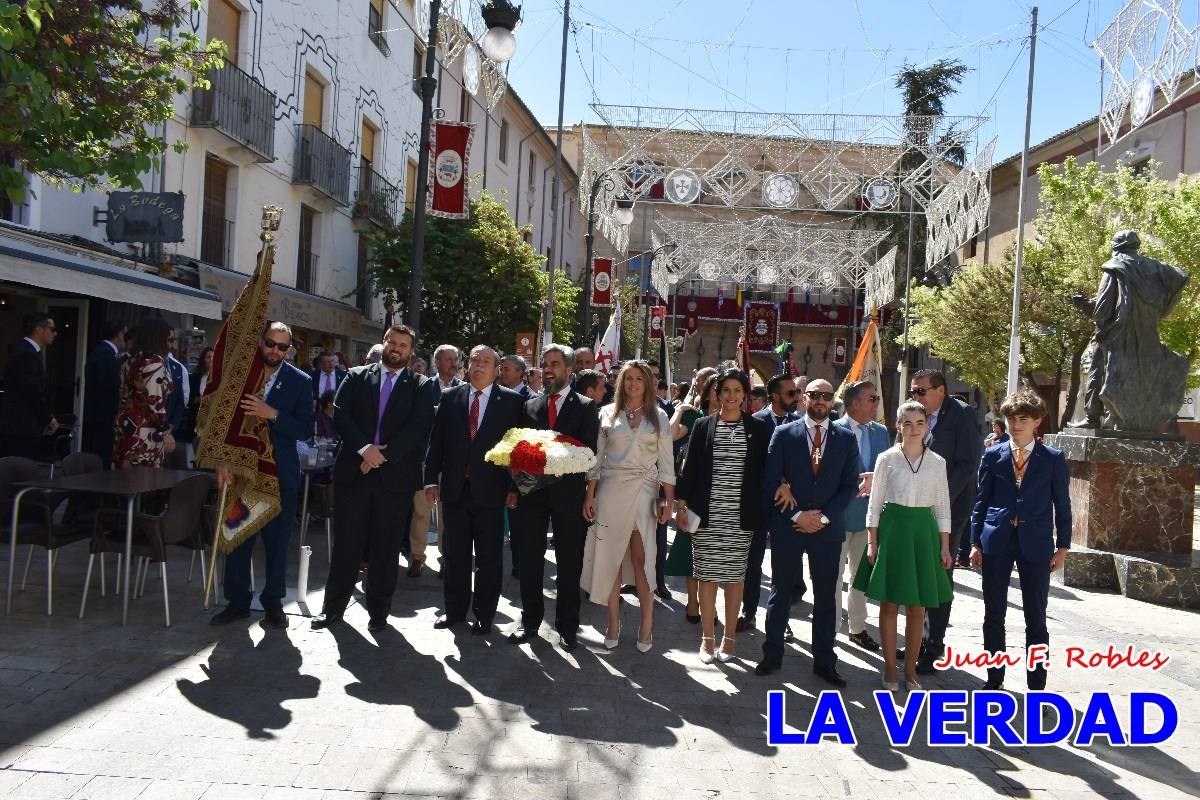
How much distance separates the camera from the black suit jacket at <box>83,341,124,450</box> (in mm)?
9312

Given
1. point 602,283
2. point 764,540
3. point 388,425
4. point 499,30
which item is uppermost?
point 499,30

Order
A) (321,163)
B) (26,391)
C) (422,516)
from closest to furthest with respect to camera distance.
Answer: (422,516), (26,391), (321,163)

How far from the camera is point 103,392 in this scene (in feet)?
30.7

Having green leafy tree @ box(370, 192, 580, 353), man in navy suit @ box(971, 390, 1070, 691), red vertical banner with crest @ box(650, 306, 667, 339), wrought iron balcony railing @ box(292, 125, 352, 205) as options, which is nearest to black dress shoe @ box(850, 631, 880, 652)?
man in navy suit @ box(971, 390, 1070, 691)

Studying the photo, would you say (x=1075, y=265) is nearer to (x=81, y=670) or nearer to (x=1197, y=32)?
(x=1197, y=32)

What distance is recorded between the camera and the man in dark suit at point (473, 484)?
6.45 metres

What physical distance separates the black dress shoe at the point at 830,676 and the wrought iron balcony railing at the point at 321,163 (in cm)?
1598

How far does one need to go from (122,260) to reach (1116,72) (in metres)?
12.3

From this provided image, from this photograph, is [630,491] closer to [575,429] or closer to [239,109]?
[575,429]

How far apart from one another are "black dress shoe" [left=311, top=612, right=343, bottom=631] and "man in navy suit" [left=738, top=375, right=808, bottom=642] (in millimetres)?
2779

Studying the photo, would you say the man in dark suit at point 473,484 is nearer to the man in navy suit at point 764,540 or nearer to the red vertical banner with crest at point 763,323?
the man in navy suit at point 764,540

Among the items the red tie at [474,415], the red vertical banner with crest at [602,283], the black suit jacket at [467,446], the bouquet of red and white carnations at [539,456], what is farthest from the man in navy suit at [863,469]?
the red vertical banner with crest at [602,283]

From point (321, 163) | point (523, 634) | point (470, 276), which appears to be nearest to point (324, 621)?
point (523, 634)

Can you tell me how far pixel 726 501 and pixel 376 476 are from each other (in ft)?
7.53
